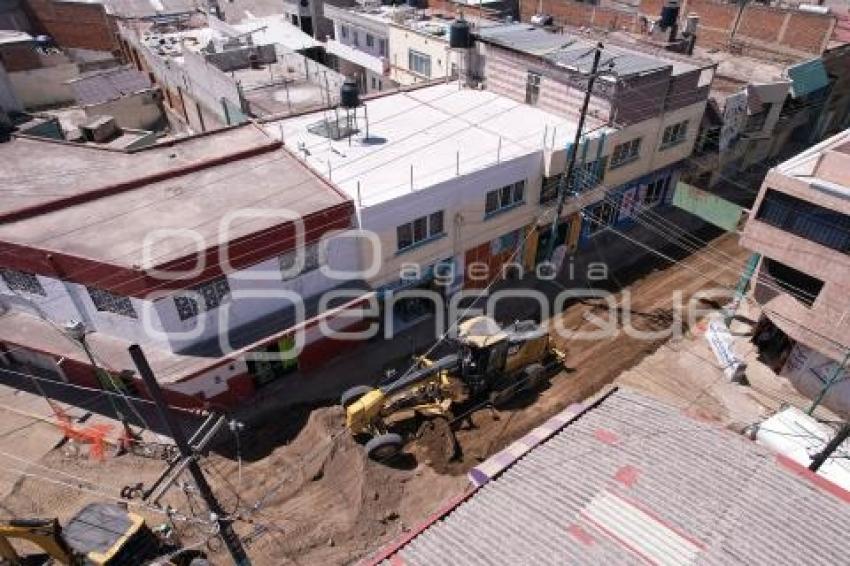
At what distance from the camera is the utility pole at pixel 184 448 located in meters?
10.3

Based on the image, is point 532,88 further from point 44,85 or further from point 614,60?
point 44,85

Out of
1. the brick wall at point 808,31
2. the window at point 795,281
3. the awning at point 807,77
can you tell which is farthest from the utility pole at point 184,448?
the brick wall at point 808,31

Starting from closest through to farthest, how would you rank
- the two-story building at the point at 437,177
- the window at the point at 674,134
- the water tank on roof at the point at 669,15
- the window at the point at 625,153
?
the two-story building at the point at 437,177, the window at the point at 625,153, the window at the point at 674,134, the water tank on roof at the point at 669,15

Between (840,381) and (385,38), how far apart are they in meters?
36.6

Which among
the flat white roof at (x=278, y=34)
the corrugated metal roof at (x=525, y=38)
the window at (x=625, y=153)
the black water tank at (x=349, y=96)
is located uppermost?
the corrugated metal roof at (x=525, y=38)

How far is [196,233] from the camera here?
2148cm

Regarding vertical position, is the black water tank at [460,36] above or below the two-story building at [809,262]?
above

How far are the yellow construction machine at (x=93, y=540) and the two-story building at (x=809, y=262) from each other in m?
23.8

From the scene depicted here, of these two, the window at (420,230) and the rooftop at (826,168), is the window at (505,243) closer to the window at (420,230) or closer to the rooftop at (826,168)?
the window at (420,230)

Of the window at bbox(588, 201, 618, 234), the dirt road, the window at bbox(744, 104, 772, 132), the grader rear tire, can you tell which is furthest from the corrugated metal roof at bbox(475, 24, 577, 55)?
the grader rear tire

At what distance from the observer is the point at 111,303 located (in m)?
21.6

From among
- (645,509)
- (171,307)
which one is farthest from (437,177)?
(645,509)

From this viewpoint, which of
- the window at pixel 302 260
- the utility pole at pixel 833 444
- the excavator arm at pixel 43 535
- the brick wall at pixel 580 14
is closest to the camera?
the utility pole at pixel 833 444

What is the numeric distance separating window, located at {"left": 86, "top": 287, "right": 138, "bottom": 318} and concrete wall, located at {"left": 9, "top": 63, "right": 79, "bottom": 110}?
123ft
